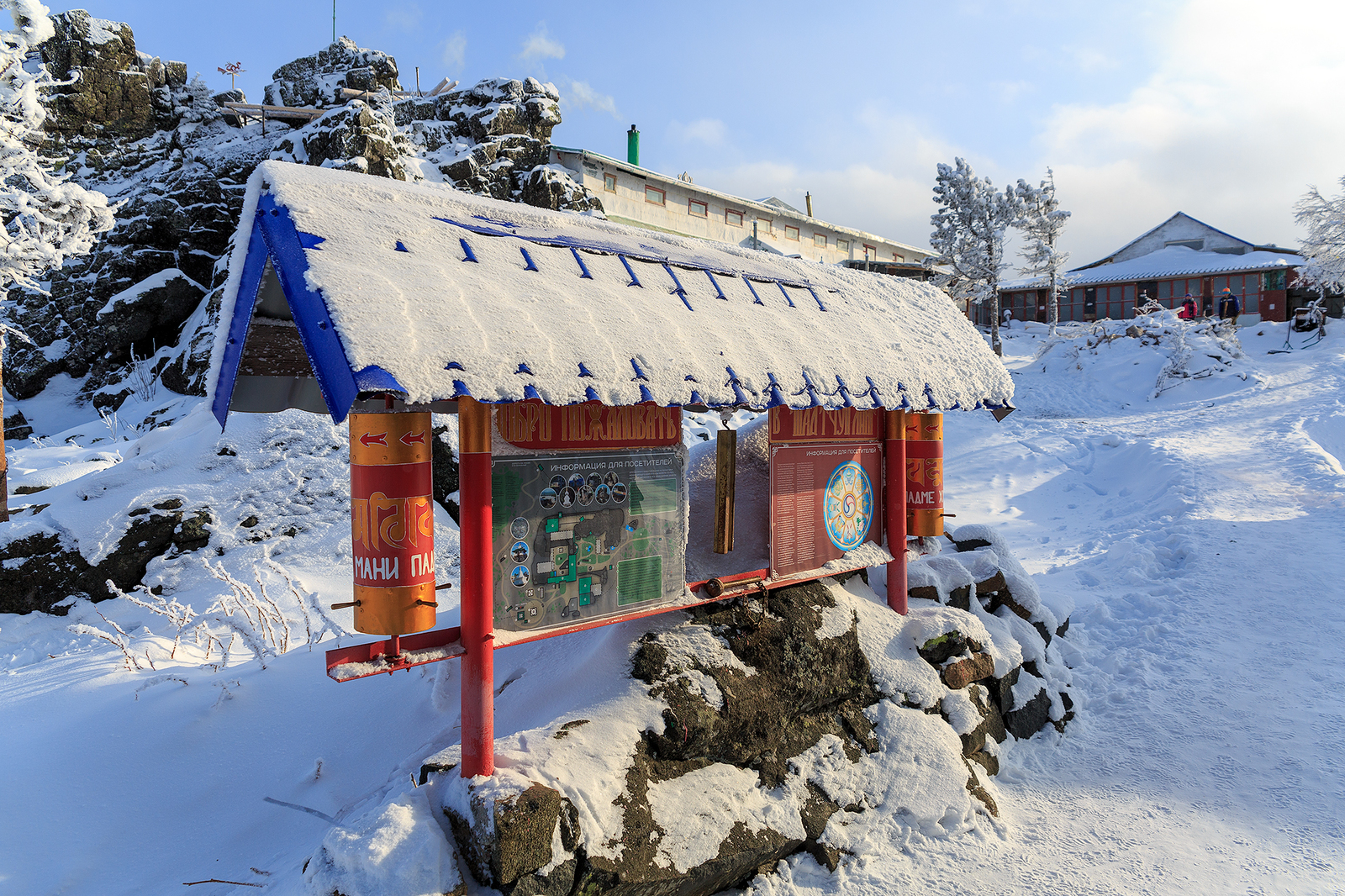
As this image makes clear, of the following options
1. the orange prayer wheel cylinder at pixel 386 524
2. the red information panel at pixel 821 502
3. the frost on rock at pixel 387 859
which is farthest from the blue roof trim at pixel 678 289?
the frost on rock at pixel 387 859

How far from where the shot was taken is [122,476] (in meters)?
9.82

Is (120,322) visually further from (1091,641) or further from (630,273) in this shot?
(1091,641)

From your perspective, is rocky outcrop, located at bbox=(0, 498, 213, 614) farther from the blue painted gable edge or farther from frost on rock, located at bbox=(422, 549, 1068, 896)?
frost on rock, located at bbox=(422, 549, 1068, 896)

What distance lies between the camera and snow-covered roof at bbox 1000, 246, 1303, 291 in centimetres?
3328

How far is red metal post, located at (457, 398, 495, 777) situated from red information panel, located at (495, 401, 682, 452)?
0.60 feet

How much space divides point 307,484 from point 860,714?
882 cm

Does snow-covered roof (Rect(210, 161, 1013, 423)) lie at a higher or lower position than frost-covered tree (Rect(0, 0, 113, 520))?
lower

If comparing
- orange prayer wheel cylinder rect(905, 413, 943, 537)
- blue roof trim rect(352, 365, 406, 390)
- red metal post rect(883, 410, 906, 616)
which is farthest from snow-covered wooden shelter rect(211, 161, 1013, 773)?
orange prayer wheel cylinder rect(905, 413, 943, 537)

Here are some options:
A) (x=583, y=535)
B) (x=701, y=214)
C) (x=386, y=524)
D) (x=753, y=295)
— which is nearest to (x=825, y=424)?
(x=753, y=295)

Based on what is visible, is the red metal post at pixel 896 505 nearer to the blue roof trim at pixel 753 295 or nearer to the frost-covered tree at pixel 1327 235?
the blue roof trim at pixel 753 295

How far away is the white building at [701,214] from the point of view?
23.5 m

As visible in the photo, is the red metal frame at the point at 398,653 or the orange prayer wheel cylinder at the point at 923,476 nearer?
the red metal frame at the point at 398,653

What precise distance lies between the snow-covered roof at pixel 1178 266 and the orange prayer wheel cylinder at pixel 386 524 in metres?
42.2

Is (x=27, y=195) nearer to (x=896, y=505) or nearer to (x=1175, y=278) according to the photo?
(x=896, y=505)
